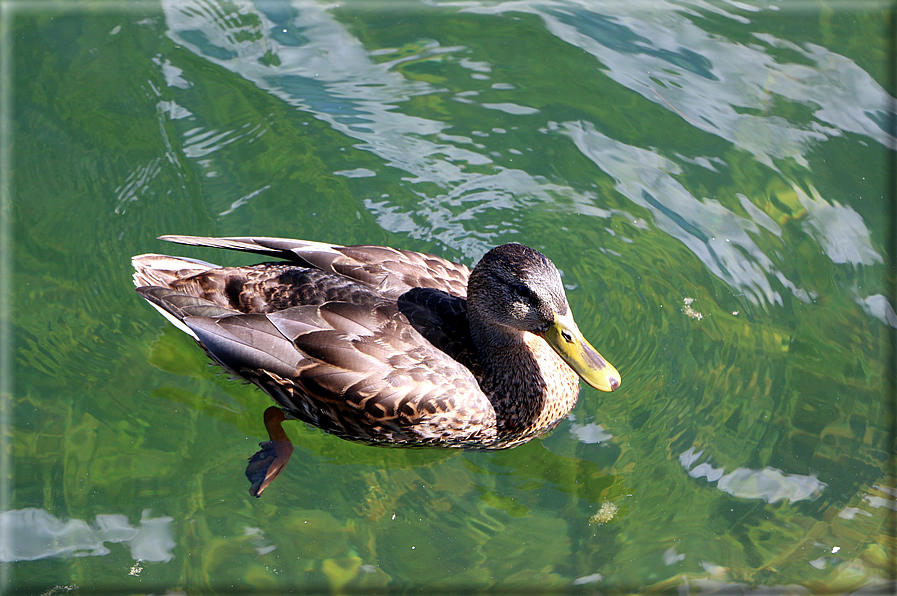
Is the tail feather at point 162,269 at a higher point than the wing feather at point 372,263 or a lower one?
lower

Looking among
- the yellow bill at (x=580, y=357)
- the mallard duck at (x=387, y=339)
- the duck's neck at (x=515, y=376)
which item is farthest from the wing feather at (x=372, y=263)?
the yellow bill at (x=580, y=357)

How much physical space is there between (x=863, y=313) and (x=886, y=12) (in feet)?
11.1

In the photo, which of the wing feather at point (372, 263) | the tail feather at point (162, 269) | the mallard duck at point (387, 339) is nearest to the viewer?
the mallard duck at point (387, 339)

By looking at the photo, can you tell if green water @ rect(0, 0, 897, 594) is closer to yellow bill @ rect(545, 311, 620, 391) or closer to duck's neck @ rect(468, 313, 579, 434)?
duck's neck @ rect(468, 313, 579, 434)

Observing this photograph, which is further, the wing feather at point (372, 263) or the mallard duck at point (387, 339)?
the wing feather at point (372, 263)

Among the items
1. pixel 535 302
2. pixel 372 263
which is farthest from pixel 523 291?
pixel 372 263

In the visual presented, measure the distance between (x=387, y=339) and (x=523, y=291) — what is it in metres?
0.85

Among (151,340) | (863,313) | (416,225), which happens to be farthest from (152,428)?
(863,313)

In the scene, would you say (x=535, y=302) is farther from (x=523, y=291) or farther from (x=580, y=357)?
(x=580, y=357)

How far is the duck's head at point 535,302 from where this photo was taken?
4324 millimetres

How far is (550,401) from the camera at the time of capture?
489 centimetres

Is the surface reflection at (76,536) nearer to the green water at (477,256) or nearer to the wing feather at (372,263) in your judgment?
the green water at (477,256)

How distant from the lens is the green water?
476 cm

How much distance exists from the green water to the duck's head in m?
0.93
